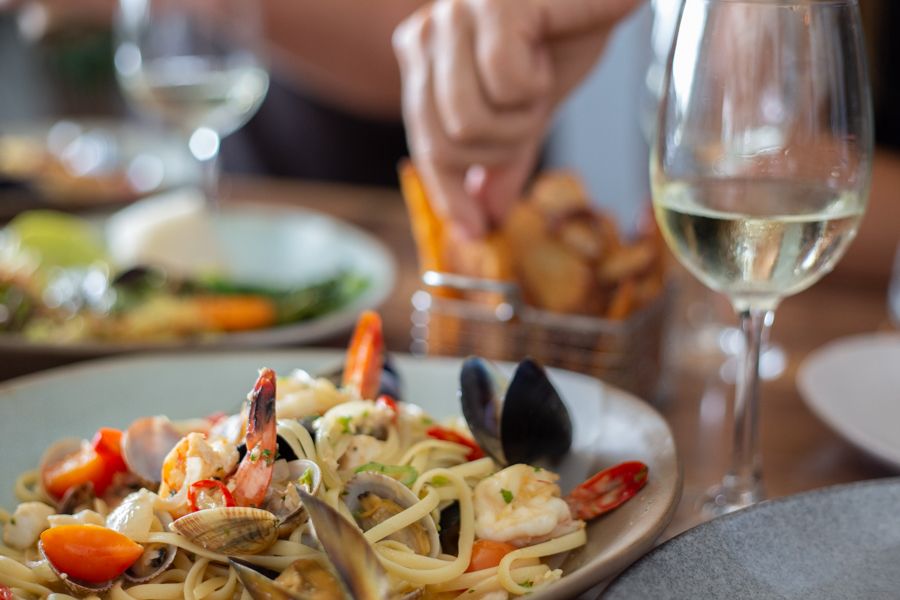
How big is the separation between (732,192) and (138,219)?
1.57 metres

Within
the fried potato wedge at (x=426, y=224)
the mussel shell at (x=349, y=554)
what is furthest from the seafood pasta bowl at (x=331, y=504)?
the fried potato wedge at (x=426, y=224)

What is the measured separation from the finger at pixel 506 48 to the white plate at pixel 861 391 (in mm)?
565

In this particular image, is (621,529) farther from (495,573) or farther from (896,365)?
(896,365)

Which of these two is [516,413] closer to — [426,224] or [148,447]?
[148,447]

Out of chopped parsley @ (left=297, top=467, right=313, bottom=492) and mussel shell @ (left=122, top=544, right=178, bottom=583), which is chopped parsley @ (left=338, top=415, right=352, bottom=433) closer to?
chopped parsley @ (left=297, top=467, right=313, bottom=492)

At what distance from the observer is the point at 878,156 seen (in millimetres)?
2943

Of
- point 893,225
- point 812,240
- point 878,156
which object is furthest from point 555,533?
point 878,156

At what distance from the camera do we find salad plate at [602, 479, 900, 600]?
0.76 m

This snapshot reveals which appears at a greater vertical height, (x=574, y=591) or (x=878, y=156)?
(x=574, y=591)

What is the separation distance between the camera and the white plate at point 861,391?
122 centimetres

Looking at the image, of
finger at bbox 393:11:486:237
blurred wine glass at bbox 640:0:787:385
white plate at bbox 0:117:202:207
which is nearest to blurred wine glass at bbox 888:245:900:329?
blurred wine glass at bbox 640:0:787:385

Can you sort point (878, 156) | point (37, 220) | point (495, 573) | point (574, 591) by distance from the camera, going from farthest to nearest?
point (878, 156) → point (37, 220) → point (495, 573) → point (574, 591)

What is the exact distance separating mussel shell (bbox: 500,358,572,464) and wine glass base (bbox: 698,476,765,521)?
0.18m

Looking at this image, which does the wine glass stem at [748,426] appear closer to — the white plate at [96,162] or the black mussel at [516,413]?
the black mussel at [516,413]
